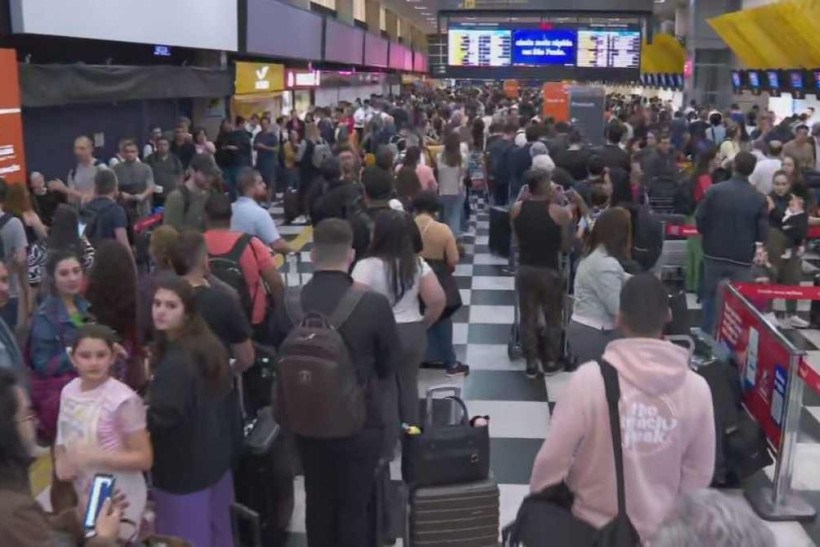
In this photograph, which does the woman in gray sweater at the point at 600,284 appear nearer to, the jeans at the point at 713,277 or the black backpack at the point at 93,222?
the jeans at the point at 713,277

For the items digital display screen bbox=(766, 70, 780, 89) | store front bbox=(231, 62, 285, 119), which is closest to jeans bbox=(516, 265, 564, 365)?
store front bbox=(231, 62, 285, 119)

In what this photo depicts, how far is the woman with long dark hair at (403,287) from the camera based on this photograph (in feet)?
14.2

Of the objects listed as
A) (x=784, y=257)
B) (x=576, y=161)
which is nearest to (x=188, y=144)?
(x=576, y=161)

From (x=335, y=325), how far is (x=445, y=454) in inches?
27.7

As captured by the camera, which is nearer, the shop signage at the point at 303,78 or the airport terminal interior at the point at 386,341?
the airport terminal interior at the point at 386,341

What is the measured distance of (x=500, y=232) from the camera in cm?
997

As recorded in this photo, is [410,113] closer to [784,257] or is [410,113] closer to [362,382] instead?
[784,257]

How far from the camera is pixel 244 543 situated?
3684mm

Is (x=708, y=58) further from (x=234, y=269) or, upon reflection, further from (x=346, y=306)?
(x=346, y=306)

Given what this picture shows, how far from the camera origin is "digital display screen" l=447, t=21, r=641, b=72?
2231 centimetres

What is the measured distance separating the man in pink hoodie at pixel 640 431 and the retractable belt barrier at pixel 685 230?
18.7ft

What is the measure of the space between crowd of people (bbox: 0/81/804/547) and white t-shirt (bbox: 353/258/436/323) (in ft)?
0.03

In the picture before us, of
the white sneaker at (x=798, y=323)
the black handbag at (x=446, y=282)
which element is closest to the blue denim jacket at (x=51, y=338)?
the black handbag at (x=446, y=282)

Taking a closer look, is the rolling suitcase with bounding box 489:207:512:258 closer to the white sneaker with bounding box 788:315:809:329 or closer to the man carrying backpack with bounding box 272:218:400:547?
the white sneaker with bounding box 788:315:809:329
